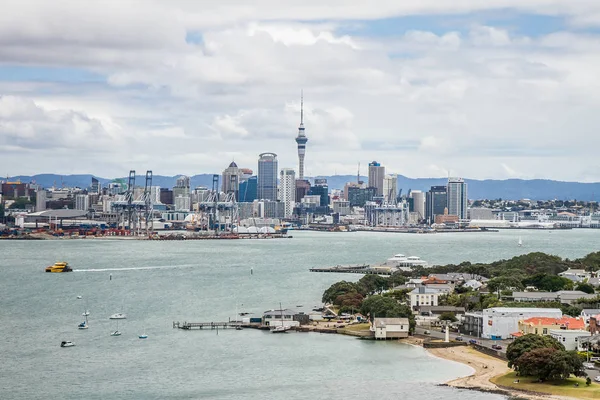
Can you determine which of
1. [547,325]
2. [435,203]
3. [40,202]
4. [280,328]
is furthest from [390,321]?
[435,203]

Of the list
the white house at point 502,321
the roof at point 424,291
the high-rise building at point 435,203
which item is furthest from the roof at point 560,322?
the high-rise building at point 435,203

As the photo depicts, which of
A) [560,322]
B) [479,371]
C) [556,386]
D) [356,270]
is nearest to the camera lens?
[556,386]

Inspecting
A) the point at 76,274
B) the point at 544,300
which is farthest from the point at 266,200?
the point at 544,300

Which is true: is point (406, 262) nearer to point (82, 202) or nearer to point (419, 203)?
point (82, 202)

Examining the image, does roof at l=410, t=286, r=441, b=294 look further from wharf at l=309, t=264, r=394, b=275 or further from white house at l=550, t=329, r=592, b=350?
wharf at l=309, t=264, r=394, b=275

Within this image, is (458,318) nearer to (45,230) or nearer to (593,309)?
(593,309)

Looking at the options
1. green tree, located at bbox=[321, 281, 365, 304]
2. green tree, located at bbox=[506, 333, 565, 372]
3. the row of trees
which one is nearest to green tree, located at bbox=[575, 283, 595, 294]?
green tree, located at bbox=[321, 281, 365, 304]
